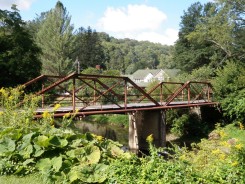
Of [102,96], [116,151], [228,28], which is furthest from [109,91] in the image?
[228,28]

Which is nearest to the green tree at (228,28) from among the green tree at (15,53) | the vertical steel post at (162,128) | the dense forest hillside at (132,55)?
the vertical steel post at (162,128)

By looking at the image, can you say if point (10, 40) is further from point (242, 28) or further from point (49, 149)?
point (242, 28)

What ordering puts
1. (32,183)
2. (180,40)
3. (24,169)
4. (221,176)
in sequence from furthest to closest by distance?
(180,40) → (24,169) → (32,183) → (221,176)

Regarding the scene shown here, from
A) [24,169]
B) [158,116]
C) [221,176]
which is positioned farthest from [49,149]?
[158,116]

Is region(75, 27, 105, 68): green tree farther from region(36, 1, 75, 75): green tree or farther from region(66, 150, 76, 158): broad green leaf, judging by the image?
region(66, 150, 76, 158): broad green leaf

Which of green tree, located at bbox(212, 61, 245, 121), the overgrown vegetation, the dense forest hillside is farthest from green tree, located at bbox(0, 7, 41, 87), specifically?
the dense forest hillside

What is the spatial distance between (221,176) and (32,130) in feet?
10.1

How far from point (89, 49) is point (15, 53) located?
165 feet

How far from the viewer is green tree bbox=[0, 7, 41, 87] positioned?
17.7m

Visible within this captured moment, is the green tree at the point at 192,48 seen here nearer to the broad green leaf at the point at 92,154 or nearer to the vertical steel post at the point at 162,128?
the vertical steel post at the point at 162,128

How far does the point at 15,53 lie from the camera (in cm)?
1800

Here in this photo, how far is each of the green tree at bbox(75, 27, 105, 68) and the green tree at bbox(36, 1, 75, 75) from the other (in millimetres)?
18361

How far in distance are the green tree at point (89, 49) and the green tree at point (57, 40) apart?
18.4 meters

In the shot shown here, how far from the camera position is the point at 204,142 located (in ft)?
19.1
